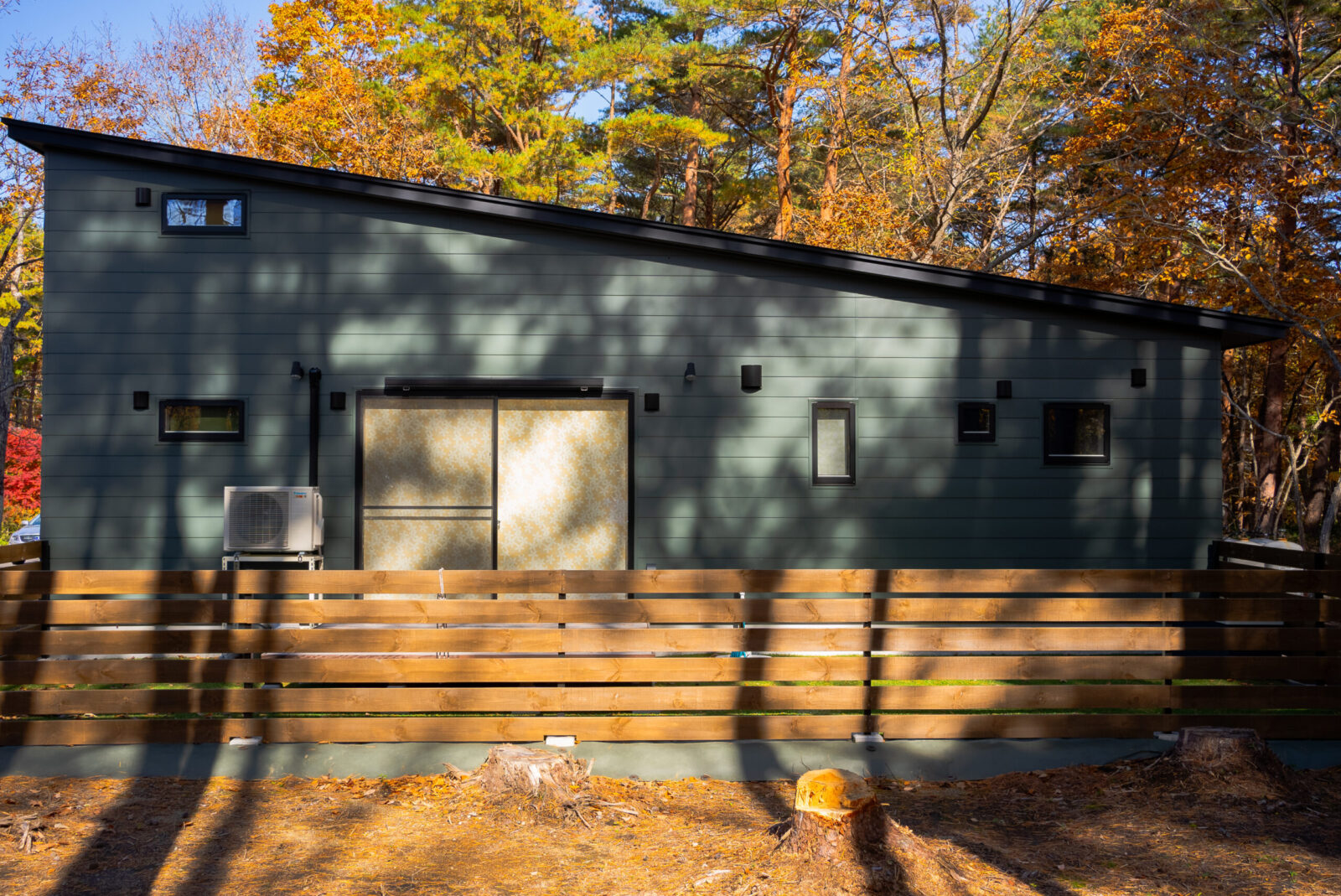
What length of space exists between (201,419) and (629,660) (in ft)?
16.2

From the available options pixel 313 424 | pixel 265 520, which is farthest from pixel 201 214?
pixel 265 520

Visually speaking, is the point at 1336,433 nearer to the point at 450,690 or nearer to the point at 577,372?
the point at 577,372

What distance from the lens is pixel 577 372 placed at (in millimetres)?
7949

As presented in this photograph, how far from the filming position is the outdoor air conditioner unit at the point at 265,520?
24.1ft

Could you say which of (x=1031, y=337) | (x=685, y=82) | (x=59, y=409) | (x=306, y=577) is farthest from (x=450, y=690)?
(x=685, y=82)

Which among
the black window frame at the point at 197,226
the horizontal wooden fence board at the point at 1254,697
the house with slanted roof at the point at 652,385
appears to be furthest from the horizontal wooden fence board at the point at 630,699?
the black window frame at the point at 197,226

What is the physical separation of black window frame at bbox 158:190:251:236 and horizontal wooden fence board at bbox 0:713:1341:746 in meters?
4.48

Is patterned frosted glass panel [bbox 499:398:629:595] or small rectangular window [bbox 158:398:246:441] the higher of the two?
small rectangular window [bbox 158:398:246:441]

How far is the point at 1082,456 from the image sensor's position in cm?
794

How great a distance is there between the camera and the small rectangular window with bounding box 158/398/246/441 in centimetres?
774

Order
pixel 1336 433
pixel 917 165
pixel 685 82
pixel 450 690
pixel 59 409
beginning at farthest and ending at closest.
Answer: pixel 685 82
pixel 1336 433
pixel 917 165
pixel 59 409
pixel 450 690

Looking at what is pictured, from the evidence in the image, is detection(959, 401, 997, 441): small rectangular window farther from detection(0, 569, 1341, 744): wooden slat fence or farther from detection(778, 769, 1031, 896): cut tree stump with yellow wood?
detection(778, 769, 1031, 896): cut tree stump with yellow wood

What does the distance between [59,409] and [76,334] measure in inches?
25.0

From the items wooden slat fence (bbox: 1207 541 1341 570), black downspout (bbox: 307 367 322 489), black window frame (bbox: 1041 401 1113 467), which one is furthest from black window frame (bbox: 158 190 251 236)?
wooden slat fence (bbox: 1207 541 1341 570)
